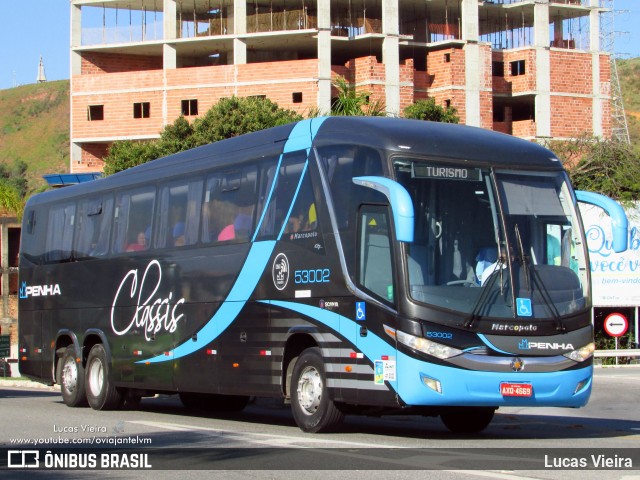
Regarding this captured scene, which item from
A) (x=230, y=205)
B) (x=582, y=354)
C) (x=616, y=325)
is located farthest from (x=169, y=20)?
(x=582, y=354)

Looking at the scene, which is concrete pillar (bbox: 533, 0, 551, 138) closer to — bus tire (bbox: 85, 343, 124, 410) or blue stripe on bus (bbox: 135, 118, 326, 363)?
bus tire (bbox: 85, 343, 124, 410)

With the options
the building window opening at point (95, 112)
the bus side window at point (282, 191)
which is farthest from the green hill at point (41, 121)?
the bus side window at point (282, 191)

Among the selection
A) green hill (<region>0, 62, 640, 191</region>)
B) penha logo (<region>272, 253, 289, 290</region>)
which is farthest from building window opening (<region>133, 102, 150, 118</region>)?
green hill (<region>0, 62, 640, 191</region>)

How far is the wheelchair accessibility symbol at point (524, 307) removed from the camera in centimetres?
1313

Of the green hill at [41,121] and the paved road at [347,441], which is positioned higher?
the green hill at [41,121]

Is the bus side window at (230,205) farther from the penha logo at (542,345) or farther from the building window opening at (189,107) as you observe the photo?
the building window opening at (189,107)

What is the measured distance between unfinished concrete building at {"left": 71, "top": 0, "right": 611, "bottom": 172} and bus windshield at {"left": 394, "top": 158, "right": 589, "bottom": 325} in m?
57.3

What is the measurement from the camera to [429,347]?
12.8m

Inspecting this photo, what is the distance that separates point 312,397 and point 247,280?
223 cm

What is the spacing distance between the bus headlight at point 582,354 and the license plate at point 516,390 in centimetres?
66

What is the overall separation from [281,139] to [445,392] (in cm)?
432

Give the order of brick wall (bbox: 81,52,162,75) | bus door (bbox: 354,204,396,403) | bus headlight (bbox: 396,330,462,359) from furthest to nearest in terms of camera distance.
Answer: brick wall (bbox: 81,52,162,75), bus door (bbox: 354,204,396,403), bus headlight (bbox: 396,330,462,359)

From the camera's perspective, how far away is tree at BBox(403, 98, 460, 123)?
66044 millimetres

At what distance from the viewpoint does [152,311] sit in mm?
18484
